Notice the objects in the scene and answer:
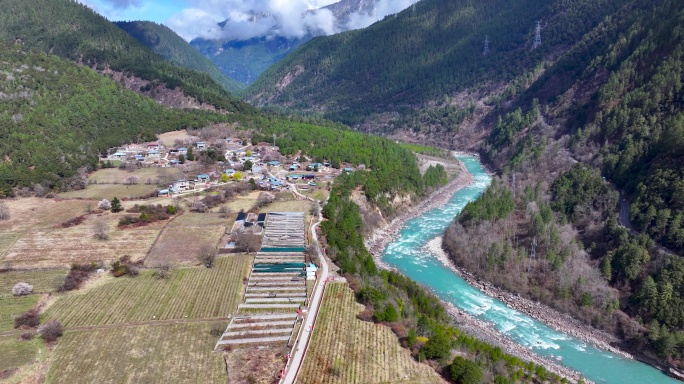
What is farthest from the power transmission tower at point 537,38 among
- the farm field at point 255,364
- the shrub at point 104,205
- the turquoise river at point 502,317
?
the farm field at point 255,364

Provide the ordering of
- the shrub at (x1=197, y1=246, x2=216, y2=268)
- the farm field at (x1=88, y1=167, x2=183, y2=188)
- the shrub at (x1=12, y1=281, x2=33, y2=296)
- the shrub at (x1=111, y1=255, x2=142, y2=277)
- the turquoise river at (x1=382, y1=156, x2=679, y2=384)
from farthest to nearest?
the farm field at (x1=88, y1=167, x2=183, y2=188)
the shrub at (x1=197, y1=246, x2=216, y2=268)
the shrub at (x1=111, y1=255, x2=142, y2=277)
the shrub at (x1=12, y1=281, x2=33, y2=296)
the turquoise river at (x1=382, y1=156, x2=679, y2=384)

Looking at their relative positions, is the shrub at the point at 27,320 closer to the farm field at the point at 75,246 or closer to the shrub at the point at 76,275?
the shrub at the point at 76,275

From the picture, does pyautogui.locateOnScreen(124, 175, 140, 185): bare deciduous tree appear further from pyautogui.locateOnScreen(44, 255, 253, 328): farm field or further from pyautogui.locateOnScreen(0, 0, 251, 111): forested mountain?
pyautogui.locateOnScreen(0, 0, 251, 111): forested mountain

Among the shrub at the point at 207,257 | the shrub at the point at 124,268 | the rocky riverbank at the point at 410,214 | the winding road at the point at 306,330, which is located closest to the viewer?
the winding road at the point at 306,330

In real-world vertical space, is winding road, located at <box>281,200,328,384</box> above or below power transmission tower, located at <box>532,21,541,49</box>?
below

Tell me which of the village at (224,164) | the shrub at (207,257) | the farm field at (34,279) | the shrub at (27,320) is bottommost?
the shrub at (27,320)

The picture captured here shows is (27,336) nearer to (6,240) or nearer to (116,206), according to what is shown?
(6,240)

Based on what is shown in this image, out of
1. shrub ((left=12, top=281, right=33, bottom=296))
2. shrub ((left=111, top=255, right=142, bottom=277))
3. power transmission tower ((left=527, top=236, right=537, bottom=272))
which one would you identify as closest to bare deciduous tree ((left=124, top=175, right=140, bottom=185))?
shrub ((left=111, top=255, right=142, bottom=277))
